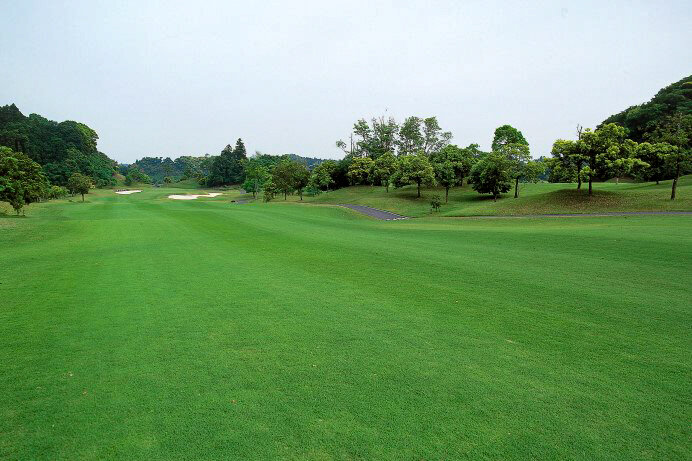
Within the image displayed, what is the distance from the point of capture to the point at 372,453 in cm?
369

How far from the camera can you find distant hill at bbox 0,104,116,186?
91.6 metres

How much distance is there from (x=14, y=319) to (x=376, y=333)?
7577 mm

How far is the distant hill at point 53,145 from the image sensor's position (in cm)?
9156

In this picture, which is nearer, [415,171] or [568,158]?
[568,158]

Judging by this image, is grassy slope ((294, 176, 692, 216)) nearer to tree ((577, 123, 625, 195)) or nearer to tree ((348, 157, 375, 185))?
tree ((577, 123, 625, 195))

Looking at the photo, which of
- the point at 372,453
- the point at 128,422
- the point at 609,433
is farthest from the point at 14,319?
the point at 609,433

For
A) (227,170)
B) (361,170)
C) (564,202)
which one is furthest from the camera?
(227,170)

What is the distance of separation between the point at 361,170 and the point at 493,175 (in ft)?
107

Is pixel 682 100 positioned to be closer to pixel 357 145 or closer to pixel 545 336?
pixel 357 145

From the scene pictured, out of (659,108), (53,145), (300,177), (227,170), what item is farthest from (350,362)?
(227,170)

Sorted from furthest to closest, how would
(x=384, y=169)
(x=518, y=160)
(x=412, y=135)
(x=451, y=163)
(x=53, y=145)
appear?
(x=53, y=145)
(x=412, y=135)
(x=384, y=169)
(x=451, y=163)
(x=518, y=160)

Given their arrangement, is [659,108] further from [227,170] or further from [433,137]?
[227,170]

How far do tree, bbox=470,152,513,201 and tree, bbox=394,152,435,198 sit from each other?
252 inches

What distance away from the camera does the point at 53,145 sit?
10069cm
